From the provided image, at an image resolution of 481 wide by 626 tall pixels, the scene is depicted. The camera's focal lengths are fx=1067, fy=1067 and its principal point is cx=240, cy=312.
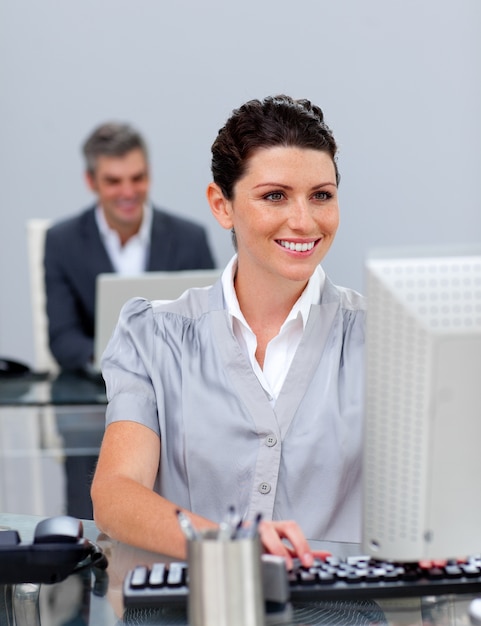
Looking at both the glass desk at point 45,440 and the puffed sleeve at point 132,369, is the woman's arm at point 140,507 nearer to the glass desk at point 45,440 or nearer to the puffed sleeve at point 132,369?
the puffed sleeve at point 132,369

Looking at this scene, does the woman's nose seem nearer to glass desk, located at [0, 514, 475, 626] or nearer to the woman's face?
the woman's face

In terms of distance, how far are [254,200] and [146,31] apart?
12.8ft

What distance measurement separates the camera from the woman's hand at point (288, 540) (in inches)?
59.1

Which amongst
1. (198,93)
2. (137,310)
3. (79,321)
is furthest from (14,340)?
(137,310)

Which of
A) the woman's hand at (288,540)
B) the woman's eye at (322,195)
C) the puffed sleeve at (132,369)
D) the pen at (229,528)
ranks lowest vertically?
the woman's hand at (288,540)

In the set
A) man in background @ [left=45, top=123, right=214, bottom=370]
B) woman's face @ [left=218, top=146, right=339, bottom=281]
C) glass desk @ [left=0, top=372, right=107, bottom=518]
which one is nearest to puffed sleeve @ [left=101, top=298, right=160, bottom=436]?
woman's face @ [left=218, top=146, right=339, bottom=281]

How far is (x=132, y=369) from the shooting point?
2.04 m

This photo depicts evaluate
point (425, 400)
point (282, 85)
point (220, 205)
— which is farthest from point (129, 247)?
point (425, 400)

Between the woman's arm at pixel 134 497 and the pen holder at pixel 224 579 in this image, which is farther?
the woman's arm at pixel 134 497

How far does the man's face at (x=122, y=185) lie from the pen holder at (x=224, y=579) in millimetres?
3841

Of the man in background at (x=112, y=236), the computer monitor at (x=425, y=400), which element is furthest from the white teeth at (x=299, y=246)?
the man in background at (x=112, y=236)

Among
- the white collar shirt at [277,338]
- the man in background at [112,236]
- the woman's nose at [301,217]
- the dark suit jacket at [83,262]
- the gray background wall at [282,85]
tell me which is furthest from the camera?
the gray background wall at [282,85]

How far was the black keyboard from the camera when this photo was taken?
1.45 meters

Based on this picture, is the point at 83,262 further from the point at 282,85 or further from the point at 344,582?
the point at 344,582
